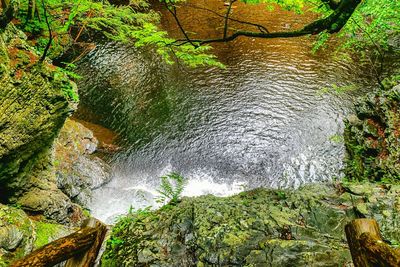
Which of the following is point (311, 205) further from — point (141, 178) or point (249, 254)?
point (141, 178)

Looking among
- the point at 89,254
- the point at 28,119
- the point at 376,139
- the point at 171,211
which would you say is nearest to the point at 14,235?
the point at 89,254

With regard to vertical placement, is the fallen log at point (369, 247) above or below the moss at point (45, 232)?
above

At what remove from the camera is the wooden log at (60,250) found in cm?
279

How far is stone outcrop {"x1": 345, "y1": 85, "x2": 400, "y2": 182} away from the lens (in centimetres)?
828

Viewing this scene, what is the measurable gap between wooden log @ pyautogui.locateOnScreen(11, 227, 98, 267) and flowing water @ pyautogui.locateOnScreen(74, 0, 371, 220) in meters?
6.29

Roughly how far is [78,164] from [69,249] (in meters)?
8.22

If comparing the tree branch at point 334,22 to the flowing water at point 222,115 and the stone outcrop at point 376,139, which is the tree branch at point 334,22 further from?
the flowing water at point 222,115

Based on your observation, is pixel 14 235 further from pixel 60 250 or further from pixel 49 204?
pixel 49 204

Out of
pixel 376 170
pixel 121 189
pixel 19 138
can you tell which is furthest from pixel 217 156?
pixel 19 138

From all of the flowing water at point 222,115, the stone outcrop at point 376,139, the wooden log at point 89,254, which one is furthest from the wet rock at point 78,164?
the stone outcrop at point 376,139

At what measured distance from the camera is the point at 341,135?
11727 mm

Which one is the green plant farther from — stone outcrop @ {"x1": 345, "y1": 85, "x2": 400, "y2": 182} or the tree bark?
the tree bark

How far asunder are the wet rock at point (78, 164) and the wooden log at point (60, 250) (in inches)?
255

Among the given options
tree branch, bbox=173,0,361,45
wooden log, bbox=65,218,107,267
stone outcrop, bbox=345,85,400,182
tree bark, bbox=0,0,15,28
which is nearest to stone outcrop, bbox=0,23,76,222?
tree bark, bbox=0,0,15,28
